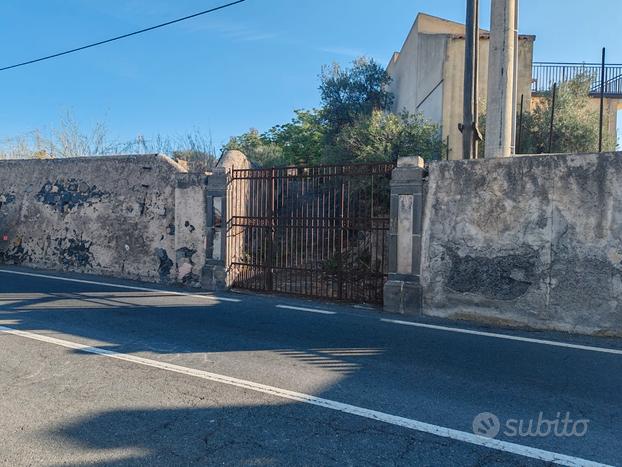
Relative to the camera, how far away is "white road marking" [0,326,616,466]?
312 cm

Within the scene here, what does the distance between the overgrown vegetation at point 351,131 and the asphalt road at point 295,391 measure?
7.55m

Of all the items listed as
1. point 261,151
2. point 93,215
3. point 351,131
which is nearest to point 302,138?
point 261,151

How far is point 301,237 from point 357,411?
5.30m

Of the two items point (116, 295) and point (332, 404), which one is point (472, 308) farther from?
point (116, 295)

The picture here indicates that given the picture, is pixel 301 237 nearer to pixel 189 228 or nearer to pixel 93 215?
pixel 189 228

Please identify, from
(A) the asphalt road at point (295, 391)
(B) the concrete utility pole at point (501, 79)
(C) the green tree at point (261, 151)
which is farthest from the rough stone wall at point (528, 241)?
(C) the green tree at point (261, 151)

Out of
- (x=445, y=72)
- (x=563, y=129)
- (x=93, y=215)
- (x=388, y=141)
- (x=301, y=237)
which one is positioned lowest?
(x=301, y=237)

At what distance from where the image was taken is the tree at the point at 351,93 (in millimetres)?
20891

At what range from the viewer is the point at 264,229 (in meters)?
9.28

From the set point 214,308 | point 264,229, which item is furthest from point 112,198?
point 214,308

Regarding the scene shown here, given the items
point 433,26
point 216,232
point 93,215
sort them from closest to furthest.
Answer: point 216,232 < point 93,215 < point 433,26

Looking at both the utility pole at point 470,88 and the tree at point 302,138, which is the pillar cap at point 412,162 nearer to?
the utility pole at point 470,88

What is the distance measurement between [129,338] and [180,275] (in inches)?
163

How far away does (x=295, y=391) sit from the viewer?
4.12 m
